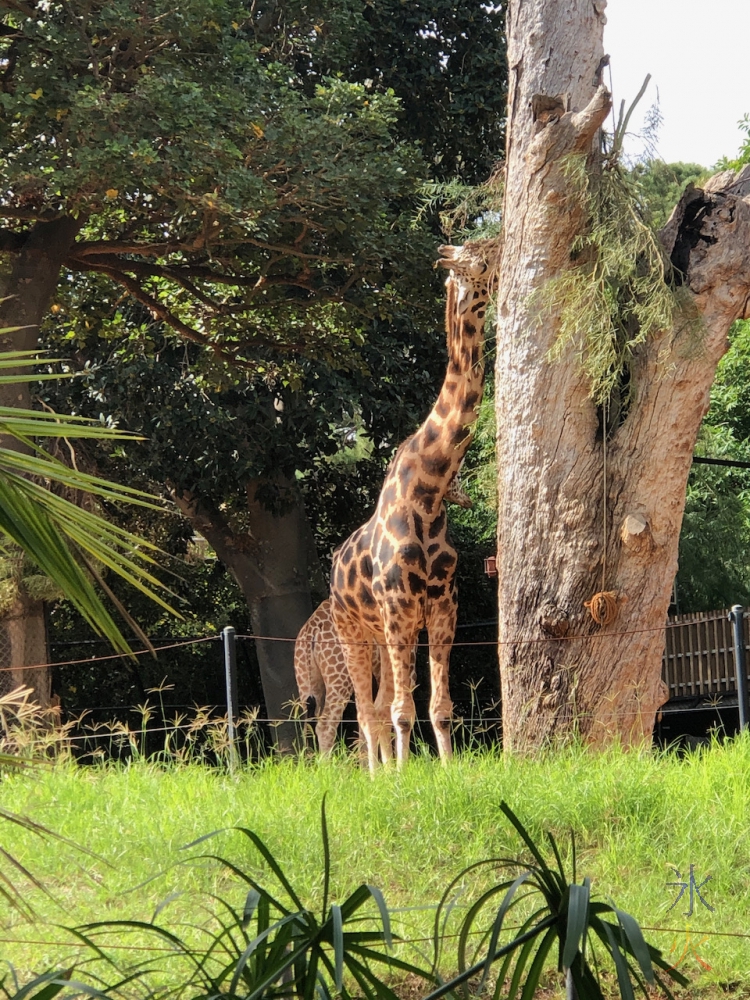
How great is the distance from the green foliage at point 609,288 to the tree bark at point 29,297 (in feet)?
17.3

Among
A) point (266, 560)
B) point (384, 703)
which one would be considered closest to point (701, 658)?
point (266, 560)

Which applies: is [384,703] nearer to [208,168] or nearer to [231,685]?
[231,685]

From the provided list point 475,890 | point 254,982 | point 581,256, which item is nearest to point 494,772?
point 475,890

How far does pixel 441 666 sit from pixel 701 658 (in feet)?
26.1

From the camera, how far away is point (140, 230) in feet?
38.9

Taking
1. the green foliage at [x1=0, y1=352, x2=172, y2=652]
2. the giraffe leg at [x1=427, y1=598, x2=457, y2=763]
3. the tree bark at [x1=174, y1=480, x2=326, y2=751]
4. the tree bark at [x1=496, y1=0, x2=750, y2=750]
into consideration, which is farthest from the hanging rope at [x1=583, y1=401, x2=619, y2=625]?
the tree bark at [x1=174, y1=480, x2=326, y2=751]

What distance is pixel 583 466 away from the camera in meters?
6.97

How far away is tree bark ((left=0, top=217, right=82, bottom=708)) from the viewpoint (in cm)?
1050

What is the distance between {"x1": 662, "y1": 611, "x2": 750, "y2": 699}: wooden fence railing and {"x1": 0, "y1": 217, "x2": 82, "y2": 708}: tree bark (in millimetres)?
6926

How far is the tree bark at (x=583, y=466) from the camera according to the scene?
6.84m

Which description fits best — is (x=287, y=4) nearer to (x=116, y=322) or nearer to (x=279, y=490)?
(x=116, y=322)

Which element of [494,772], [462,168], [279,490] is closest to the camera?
[494,772]

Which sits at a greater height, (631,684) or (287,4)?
(287,4)

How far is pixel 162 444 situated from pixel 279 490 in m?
1.35
